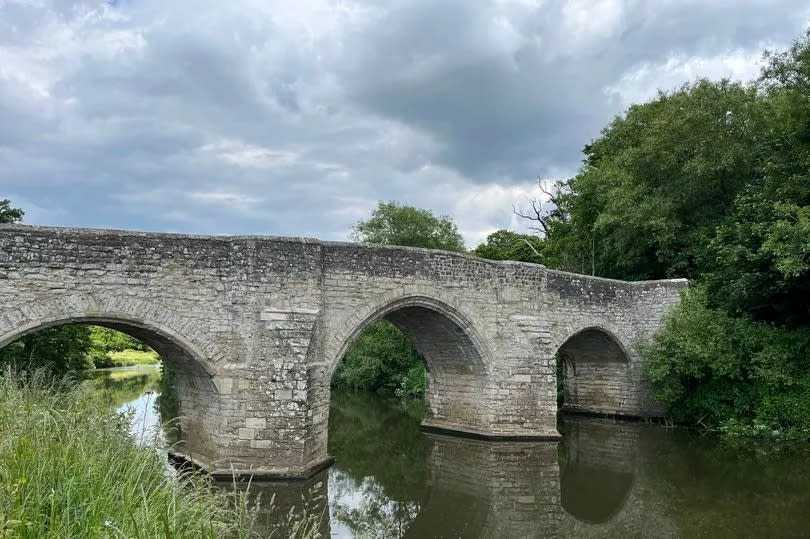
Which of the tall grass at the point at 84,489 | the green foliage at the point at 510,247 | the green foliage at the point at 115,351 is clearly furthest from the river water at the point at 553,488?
the green foliage at the point at 115,351

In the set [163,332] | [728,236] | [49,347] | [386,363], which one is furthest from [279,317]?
[386,363]

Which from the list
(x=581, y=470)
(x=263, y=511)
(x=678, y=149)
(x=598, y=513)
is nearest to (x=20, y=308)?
(x=263, y=511)

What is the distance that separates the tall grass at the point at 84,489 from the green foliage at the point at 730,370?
490 inches

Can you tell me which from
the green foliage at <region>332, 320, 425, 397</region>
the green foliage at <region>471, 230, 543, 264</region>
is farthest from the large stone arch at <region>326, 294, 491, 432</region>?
the green foliage at <region>471, 230, 543, 264</region>

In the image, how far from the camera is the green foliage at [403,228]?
32281 millimetres

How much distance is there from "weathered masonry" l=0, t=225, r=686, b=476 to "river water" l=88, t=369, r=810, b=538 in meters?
0.89

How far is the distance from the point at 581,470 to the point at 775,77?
10561mm

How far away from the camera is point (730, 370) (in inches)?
544

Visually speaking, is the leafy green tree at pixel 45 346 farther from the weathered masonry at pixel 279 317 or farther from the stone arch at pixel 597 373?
the stone arch at pixel 597 373

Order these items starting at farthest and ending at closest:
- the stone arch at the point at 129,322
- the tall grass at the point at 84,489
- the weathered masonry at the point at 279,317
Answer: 1. the weathered masonry at the point at 279,317
2. the stone arch at the point at 129,322
3. the tall grass at the point at 84,489

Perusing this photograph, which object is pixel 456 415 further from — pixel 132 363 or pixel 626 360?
pixel 132 363

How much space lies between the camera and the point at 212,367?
923 centimetres

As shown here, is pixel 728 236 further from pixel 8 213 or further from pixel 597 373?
pixel 8 213

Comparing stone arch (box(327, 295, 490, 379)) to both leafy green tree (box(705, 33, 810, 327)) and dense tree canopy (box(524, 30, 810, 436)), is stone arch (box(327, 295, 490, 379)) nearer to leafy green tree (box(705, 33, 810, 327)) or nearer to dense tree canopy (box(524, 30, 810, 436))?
dense tree canopy (box(524, 30, 810, 436))
